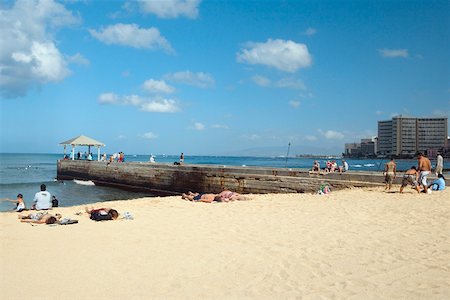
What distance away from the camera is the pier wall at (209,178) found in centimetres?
1609

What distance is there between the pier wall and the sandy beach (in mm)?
6204

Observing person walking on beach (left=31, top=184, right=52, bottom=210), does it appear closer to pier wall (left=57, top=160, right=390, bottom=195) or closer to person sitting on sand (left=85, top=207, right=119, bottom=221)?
person sitting on sand (left=85, top=207, right=119, bottom=221)

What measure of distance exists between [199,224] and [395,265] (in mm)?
4334

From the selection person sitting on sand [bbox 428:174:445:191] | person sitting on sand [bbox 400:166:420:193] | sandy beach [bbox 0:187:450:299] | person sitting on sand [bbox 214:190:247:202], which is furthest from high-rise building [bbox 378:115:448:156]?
sandy beach [bbox 0:187:450:299]

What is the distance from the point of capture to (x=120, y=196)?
24688 millimetres

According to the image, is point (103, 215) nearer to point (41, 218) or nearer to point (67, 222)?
point (67, 222)

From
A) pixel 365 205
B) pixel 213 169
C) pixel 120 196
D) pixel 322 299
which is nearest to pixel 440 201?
pixel 365 205

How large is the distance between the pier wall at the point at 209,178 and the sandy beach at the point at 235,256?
6.20 m

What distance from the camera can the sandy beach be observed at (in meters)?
4.34

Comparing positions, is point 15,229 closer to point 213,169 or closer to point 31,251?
point 31,251

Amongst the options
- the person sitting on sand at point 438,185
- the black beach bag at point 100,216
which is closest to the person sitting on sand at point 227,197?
the black beach bag at point 100,216

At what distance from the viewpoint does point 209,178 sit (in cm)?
2184

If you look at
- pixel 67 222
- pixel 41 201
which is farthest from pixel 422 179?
pixel 41 201

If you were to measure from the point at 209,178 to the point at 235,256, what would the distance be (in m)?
16.1
